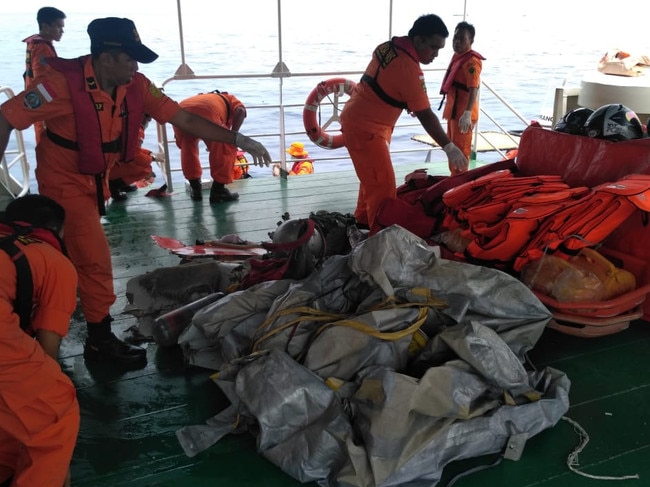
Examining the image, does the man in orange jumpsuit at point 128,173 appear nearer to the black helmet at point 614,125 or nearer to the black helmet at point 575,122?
the black helmet at point 575,122

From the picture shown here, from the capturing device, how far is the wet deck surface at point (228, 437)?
196 cm

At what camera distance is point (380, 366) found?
2168 millimetres

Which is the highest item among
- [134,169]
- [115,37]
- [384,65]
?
[115,37]

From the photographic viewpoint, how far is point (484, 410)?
203 cm

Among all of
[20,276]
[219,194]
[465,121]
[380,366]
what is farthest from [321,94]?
[20,276]

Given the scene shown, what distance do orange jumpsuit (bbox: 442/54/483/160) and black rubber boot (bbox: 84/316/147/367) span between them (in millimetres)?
3853

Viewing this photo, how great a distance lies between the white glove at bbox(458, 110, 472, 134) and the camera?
533 cm

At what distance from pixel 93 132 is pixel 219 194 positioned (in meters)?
2.73

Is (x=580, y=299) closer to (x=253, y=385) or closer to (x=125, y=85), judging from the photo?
(x=253, y=385)

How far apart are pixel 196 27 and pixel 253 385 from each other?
191ft

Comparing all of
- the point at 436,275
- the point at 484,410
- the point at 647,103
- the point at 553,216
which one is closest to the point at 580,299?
the point at 553,216

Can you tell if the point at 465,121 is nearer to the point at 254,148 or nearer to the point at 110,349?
the point at 254,148

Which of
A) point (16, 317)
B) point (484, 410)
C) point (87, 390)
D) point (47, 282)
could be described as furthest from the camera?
point (87, 390)

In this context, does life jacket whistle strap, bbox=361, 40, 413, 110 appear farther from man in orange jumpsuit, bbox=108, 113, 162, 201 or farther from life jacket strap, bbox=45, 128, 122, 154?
man in orange jumpsuit, bbox=108, 113, 162, 201
